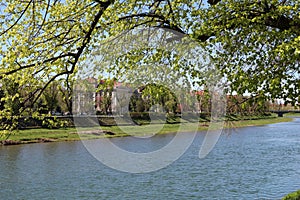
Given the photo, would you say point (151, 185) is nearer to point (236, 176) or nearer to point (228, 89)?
point (236, 176)

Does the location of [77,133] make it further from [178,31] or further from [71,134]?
[178,31]

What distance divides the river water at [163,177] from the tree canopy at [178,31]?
139 inches

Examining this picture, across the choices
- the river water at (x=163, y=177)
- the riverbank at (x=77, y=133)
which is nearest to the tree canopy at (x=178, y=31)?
the river water at (x=163, y=177)

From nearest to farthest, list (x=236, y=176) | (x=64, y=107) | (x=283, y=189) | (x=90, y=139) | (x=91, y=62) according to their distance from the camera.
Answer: (x=91, y=62) → (x=283, y=189) → (x=236, y=176) → (x=90, y=139) → (x=64, y=107)

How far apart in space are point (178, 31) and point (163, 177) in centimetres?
992

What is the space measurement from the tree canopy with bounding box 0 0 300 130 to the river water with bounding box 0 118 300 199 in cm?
353

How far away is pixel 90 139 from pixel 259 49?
29.2 meters

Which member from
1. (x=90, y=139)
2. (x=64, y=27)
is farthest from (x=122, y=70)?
(x=90, y=139)

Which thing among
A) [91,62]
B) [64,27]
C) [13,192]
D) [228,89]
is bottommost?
[13,192]

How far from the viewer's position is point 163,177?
56.0 ft

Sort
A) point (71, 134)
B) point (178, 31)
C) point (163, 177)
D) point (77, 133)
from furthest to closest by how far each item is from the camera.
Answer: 1. point (77, 133)
2. point (71, 134)
3. point (163, 177)
4. point (178, 31)

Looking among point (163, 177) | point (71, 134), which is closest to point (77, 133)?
point (71, 134)

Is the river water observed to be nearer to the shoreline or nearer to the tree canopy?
the tree canopy

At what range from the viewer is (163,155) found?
25.2 meters
